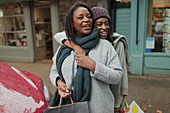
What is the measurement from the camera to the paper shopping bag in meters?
1.35

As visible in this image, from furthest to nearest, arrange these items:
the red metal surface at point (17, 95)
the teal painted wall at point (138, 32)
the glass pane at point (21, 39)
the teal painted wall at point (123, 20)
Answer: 1. the glass pane at point (21, 39)
2. the teal painted wall at point (123, 20)
3. the teal painted wall at point (138, 32)
4. the red metal surface at point (17, 95)

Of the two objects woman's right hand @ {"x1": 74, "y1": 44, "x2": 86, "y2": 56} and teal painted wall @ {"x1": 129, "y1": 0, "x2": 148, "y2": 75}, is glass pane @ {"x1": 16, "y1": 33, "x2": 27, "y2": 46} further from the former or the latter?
woman's right hand @ {"x1": 74, "y1": 44, "x2": 86, "y2": 56}

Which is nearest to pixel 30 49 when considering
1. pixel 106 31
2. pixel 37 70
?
pixel 37 70

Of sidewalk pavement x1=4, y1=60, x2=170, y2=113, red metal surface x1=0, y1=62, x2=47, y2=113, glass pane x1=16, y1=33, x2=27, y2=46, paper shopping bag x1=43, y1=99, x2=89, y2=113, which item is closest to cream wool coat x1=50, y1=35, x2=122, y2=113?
paper shopping bag x1=43, y1=99, x2=89, y2=113

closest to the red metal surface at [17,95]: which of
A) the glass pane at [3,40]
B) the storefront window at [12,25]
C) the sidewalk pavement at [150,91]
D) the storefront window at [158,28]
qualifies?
the sidewalk pavement at [150,91]

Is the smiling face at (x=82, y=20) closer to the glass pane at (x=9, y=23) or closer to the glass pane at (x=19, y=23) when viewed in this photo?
the glass pane at (x=19, y=23)

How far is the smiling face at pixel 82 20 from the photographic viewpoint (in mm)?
1515

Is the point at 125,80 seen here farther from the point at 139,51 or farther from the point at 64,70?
the point at 139,51

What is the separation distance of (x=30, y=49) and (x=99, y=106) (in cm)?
716

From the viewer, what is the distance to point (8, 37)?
8.65m

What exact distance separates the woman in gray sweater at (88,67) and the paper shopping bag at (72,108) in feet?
0.24

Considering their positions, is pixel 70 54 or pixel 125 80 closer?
pixel 70 54

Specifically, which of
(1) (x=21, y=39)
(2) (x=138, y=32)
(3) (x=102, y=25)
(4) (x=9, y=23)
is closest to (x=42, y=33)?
(1) (x=21, y=39)

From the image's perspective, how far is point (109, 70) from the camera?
4.57 ft
